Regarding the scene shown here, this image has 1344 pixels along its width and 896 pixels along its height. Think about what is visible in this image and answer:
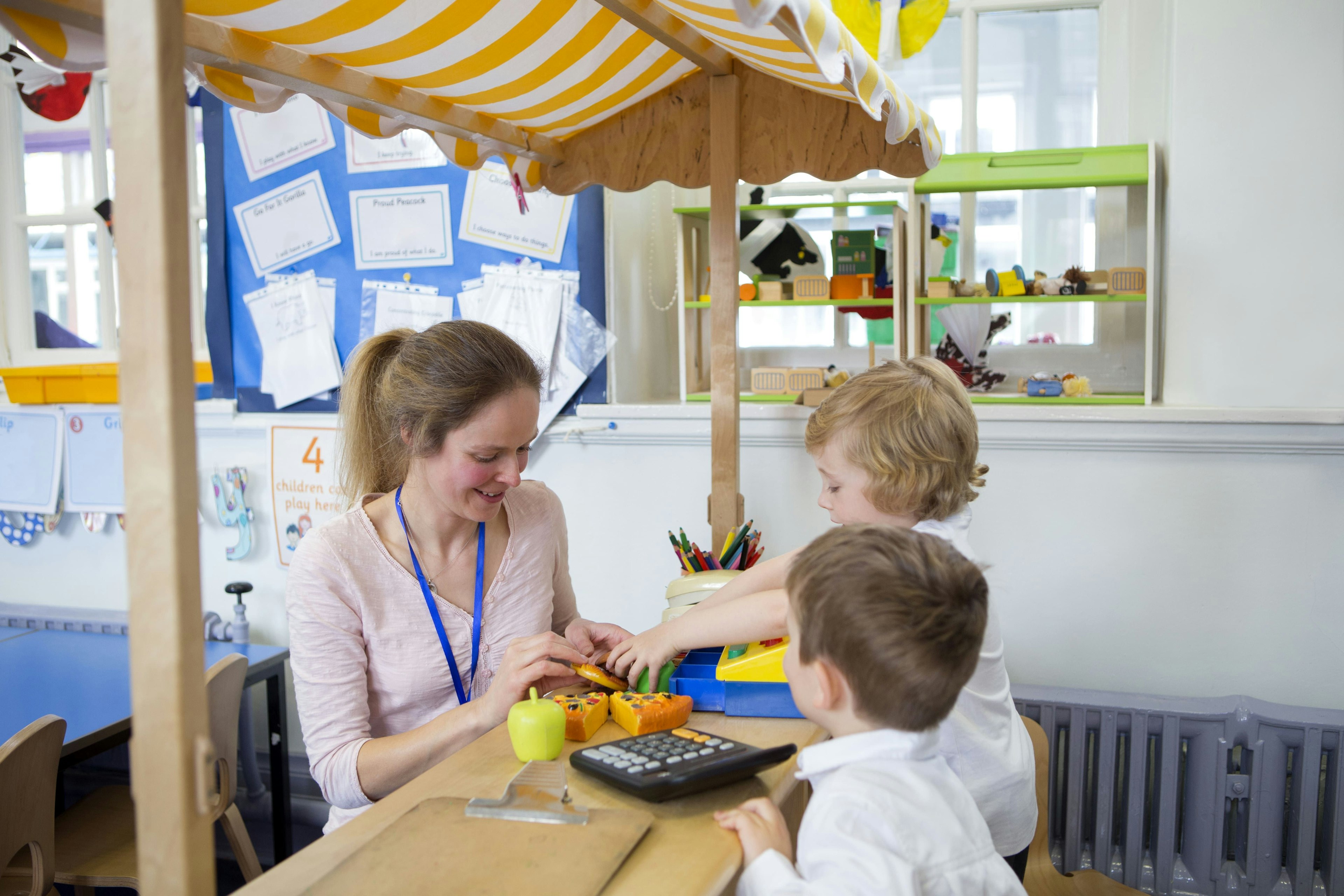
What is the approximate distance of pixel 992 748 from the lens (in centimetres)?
124

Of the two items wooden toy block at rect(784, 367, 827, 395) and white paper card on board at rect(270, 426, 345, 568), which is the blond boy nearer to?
wooden toy block at rect(784, 367, 827, 395)

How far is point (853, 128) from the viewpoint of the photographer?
1.87m

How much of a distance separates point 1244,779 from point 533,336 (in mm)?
1932

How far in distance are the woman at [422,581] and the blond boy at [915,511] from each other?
227 millimetres

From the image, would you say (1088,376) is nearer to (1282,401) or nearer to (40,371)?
(1282,401)

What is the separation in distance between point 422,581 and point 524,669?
309 millimetres

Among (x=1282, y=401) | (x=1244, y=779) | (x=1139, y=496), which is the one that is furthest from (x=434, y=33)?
(x=1244, y=779)

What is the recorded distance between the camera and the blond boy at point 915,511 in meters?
1.24

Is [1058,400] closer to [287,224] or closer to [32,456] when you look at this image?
[287,224]

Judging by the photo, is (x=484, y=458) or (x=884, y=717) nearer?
(x=884, y=717)

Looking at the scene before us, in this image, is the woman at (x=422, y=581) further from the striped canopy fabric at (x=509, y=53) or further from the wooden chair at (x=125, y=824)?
the wooden chair at (x=125, y=824)

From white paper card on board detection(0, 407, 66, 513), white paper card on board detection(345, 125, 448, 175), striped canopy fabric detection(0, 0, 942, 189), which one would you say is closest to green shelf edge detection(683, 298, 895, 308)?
striped canopy fabric detection(0, 0, 942, 189)

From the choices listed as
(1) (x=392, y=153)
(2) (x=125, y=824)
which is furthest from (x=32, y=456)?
(1) (x=392, y=153)

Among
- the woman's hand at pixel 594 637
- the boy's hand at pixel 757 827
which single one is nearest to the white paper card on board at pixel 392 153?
the woman's hand at pixel 594 637
